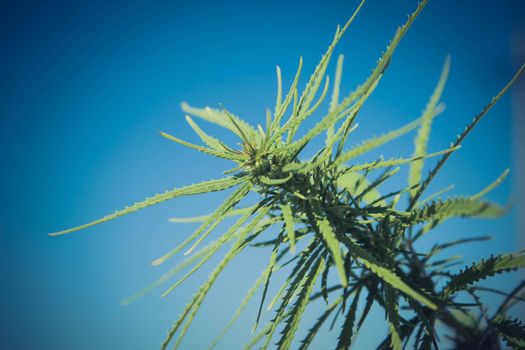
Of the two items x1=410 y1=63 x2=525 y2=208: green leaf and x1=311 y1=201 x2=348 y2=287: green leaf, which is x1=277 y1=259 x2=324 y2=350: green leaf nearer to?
x1=311 y1=201 x2=348 y2=287: green leaf

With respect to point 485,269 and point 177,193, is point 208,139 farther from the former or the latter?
point 485,269

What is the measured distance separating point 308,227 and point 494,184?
684 millimetres

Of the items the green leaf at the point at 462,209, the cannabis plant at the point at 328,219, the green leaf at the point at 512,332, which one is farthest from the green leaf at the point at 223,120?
the green leaf at the point at 512,332

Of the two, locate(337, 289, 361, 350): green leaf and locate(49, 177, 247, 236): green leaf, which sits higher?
locate(49, 177, 247, 236): green leaf

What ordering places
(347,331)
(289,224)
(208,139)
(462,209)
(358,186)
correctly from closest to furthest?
(462,209)
(289,224)
(347,331)
(208,139)
(358,186)

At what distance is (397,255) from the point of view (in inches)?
59.2

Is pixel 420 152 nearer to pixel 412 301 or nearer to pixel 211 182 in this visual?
pixel 412 301

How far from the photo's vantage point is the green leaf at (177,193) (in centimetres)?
88

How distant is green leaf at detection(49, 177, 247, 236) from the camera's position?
2.89 ft

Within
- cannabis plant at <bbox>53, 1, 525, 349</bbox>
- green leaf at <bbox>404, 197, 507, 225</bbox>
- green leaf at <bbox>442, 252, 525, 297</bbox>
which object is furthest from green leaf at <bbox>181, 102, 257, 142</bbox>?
green leaf at <bbox>442, 252, 525, 297</bbox>

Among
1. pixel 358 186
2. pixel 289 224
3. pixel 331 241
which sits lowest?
pixel 331 241

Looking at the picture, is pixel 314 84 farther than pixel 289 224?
Yes

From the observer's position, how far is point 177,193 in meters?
0.98

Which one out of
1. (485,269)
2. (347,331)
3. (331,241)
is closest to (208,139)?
(331,241)
